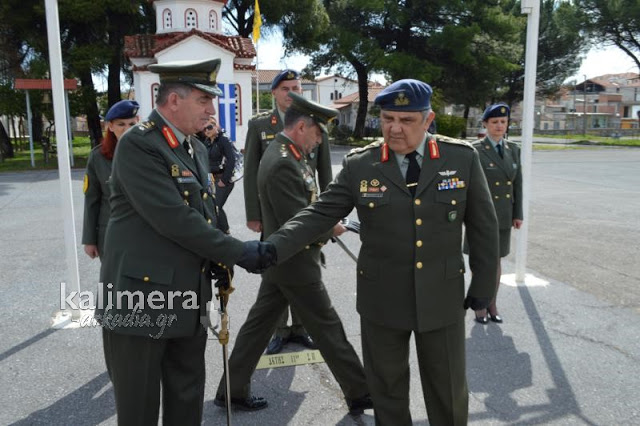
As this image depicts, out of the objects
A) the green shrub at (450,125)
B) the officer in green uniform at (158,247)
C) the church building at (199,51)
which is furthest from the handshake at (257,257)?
the green shrub at (450,125)

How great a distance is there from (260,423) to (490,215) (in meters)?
1.92

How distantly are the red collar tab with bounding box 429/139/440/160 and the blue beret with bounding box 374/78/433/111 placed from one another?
19 cm

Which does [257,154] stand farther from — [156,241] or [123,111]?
[156,241]

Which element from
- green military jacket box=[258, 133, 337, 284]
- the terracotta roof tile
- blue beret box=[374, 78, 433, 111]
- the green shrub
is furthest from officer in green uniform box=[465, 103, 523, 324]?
the green shrub

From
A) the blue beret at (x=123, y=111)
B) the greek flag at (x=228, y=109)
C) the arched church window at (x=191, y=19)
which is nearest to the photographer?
the blue beret at (x=123, y=111)

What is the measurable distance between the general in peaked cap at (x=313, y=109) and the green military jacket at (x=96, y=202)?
140 centimetres

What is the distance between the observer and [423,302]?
263 cm

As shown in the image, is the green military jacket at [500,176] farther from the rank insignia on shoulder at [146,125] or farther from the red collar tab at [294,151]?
the rank insignia on shoulder at [146,125]

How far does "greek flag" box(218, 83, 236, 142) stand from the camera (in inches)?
850

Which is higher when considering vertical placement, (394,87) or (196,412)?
(394,87)

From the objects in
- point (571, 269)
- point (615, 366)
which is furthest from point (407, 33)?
point (615, 366)

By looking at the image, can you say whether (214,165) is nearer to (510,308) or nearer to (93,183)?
(93,183)

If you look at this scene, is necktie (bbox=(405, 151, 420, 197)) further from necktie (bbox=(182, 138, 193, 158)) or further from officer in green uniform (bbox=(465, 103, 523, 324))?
officer in green uniform (bbox=(465, 103, 523, 324))

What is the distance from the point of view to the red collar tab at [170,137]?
2504 millimetres
